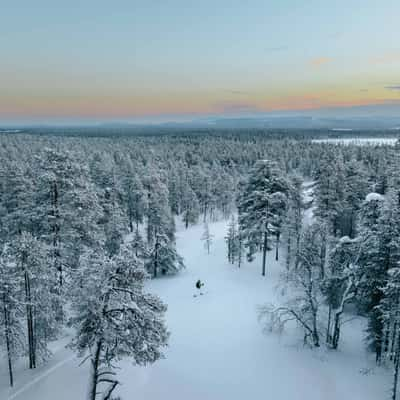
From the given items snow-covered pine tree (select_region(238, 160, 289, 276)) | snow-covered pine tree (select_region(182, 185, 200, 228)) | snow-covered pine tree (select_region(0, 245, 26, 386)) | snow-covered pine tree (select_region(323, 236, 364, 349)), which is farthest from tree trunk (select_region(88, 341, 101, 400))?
snow-covered pine tree (select_region(182, 185, 200, 228))

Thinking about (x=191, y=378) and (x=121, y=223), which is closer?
(x=191, y=378)

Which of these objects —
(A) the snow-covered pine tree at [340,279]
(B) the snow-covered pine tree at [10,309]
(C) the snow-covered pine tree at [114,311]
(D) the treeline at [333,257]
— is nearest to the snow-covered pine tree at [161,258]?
(D) the treeline at [333,257]

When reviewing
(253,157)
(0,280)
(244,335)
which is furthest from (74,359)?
(253,157)

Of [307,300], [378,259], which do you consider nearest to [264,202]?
[307,300]

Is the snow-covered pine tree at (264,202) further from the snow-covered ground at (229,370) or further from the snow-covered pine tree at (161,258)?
the snow-covered ground at (229,370)

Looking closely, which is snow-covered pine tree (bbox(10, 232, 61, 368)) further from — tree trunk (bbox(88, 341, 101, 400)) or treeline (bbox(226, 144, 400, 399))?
treeline (bbox(226, 144, 400, 399))

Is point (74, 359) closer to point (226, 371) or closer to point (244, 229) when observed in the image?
point (226, 371)

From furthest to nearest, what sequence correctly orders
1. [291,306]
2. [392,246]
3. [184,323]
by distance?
[184,323]
[291,306]
[392,246]
